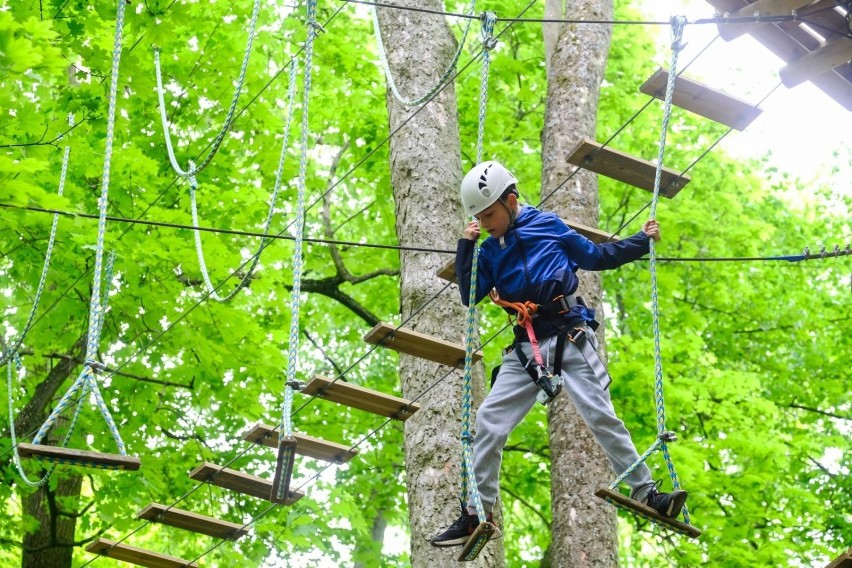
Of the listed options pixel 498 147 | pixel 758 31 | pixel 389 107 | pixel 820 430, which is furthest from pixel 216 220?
pixel 820 430

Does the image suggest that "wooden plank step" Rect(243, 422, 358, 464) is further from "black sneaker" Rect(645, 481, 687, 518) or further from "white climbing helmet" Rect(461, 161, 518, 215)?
"black sneaker" Rect(645, 481, 687, 518)

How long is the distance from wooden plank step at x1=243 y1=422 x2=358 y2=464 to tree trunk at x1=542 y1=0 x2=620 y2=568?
1.47 metres

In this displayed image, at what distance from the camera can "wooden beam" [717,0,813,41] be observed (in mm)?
4871

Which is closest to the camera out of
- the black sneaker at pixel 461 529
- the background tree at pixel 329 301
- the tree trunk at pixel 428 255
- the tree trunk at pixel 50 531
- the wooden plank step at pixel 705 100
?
the black sneaker at pixel 461 529

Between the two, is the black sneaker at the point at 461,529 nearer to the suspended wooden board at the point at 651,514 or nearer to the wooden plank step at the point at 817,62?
the suspended wooden board at the point at 651,514

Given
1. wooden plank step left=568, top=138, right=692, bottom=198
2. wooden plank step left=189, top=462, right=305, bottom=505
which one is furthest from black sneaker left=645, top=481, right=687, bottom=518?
wooden plank step left=189, top=462, right=305, bottom=505

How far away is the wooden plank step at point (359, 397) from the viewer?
518cm

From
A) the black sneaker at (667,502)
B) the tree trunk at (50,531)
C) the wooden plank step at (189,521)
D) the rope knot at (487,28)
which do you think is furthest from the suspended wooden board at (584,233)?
the tree trunk at (50,531)

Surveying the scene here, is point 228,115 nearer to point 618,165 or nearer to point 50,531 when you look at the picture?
point 618,165

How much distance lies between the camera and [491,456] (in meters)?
4.42

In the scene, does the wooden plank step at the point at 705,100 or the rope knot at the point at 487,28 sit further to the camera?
the rope knot at the point at 487,28

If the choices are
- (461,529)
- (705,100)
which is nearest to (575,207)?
(705,100)

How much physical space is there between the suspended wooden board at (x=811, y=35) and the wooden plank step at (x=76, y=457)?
3.37 meters

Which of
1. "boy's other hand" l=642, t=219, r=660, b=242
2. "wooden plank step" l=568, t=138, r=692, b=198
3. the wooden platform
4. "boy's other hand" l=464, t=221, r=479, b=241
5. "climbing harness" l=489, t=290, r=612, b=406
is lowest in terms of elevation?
"climbing harness" l=489, t=290, r=612, b=406
